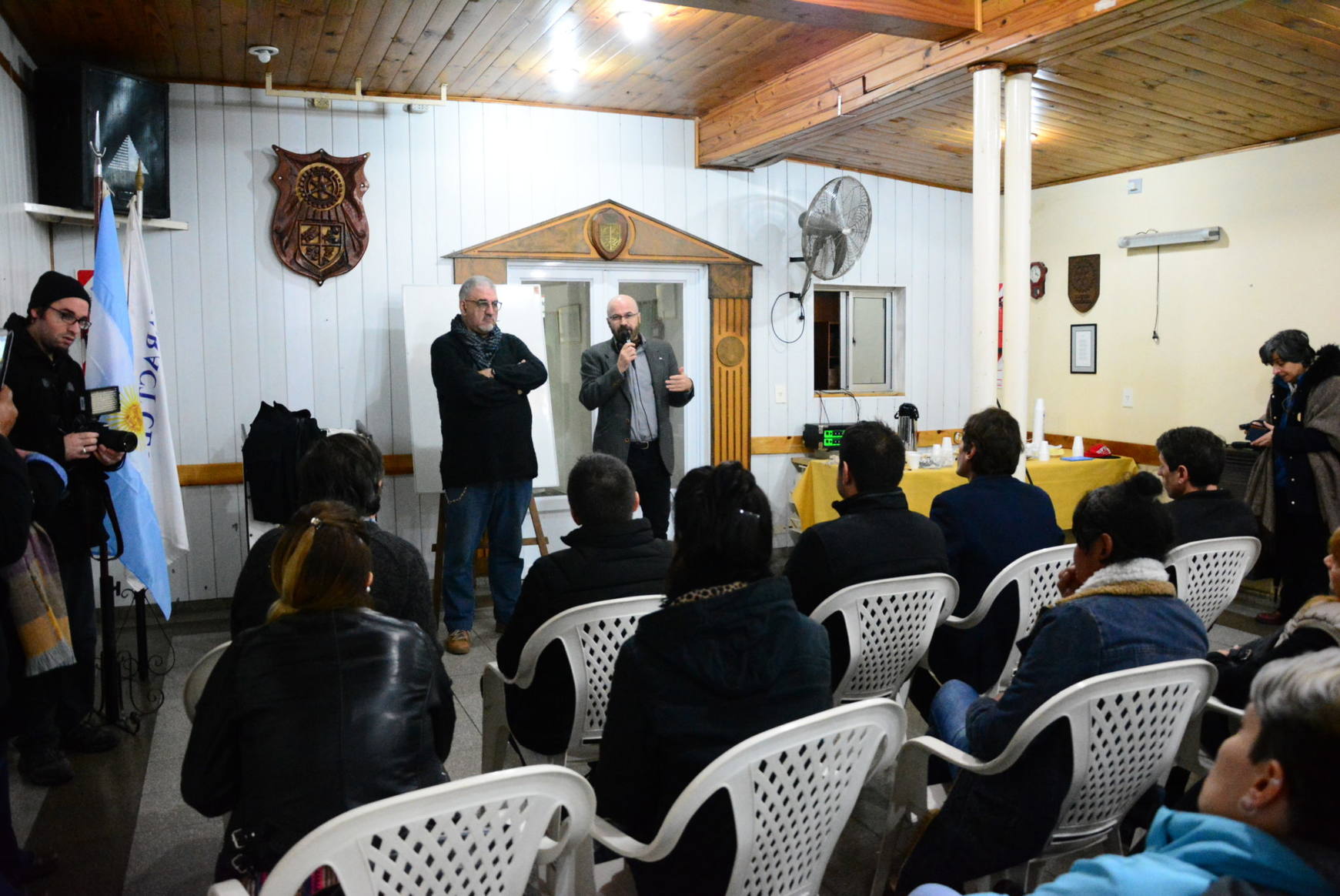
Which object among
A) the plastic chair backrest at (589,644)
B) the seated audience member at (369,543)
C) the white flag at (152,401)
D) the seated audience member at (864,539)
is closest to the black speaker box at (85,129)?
the white flag at (152,401)

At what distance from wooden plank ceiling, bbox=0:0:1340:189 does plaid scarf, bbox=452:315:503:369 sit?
4.09ft

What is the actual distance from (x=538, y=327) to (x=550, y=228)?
0.68 metres

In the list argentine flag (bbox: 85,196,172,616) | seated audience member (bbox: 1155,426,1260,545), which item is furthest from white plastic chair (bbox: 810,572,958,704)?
argentine flag (bbox: 85,196,172,616)

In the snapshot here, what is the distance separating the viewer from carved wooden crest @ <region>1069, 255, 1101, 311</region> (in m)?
6.70

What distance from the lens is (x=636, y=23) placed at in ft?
13.6

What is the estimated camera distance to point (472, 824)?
4.33 ft

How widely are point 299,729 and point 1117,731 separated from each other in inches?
54.6

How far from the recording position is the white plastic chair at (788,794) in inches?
57.7

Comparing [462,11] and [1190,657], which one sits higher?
[462,11]

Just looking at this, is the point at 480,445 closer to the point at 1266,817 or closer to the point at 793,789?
the point at 793,789

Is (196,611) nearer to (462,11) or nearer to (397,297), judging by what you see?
(397,297)

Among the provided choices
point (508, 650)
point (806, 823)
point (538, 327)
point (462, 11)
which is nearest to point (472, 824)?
point (806, 823)

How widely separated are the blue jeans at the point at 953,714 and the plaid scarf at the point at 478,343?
274 cm

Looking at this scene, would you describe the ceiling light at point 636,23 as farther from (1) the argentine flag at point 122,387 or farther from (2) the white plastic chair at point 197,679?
(2) the white plastic chair at point 197,679
